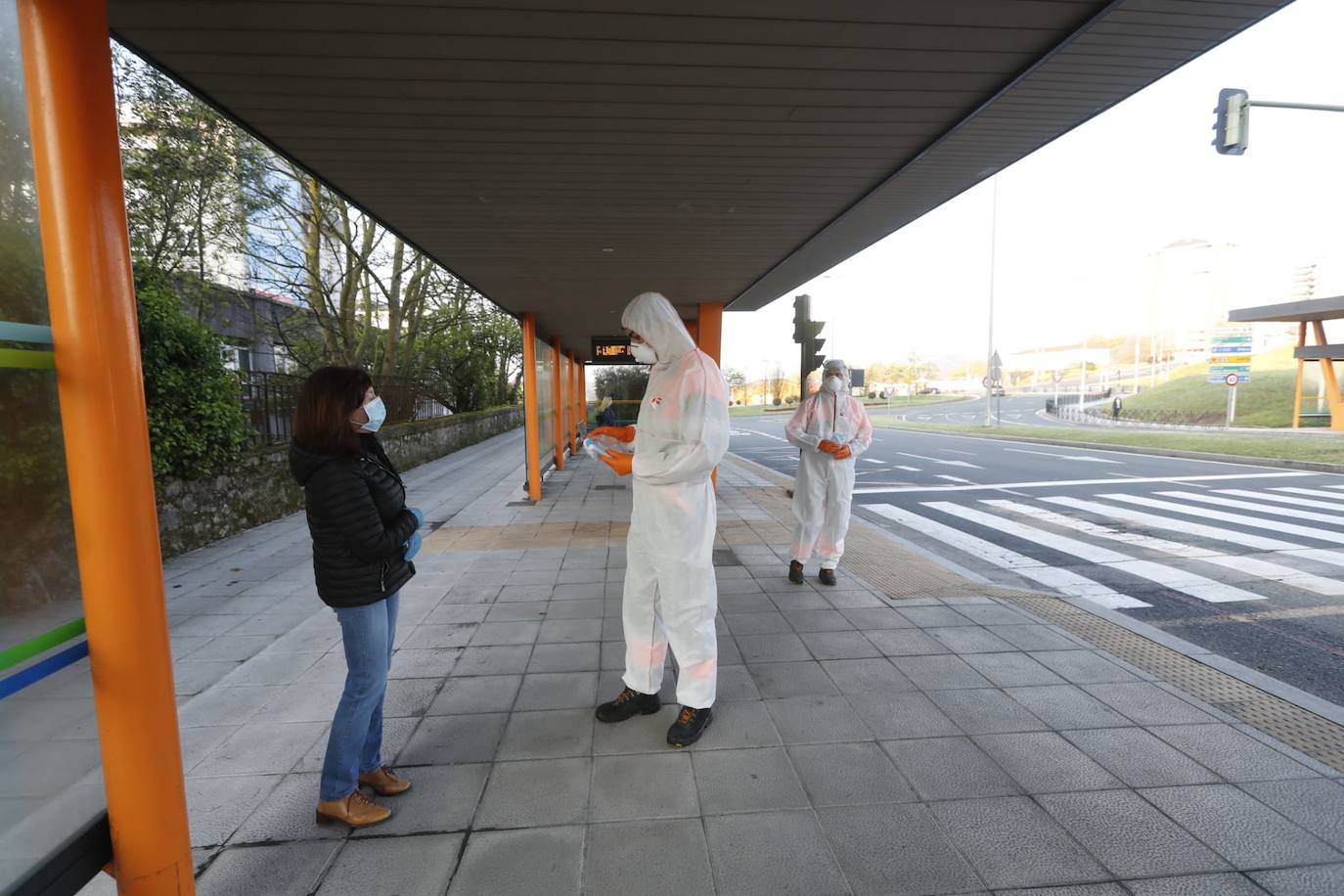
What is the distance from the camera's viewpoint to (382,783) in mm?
2408

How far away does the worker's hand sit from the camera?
2.95 metres

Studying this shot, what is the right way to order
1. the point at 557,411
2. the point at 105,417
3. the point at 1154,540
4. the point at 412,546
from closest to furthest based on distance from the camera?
the point at 105,417 → the point at 412,546 → the point at 1154,540 → the point at 557,411

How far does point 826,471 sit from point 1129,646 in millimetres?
2243

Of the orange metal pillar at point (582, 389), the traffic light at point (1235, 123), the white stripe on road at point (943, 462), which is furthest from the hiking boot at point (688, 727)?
the orange metal pillar at point (582, 389)

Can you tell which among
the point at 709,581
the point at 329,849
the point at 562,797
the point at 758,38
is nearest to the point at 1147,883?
the point at 709,581

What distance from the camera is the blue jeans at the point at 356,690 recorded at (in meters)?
2.15

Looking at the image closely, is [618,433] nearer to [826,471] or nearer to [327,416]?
[327,416]

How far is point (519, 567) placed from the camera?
5723mm

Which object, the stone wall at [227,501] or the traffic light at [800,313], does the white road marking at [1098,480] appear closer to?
the traffic light at [800,313]

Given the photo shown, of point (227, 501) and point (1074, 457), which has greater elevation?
point (227, 501)

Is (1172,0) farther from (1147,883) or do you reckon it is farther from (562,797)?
(562,797)

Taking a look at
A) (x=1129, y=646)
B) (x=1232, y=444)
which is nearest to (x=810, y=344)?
(x=1129, y=646)

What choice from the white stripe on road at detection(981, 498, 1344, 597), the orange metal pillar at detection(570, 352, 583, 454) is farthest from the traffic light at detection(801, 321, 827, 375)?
the orange metal pillar at detection(570, 352, 583, 454)

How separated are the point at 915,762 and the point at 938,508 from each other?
7081mm
